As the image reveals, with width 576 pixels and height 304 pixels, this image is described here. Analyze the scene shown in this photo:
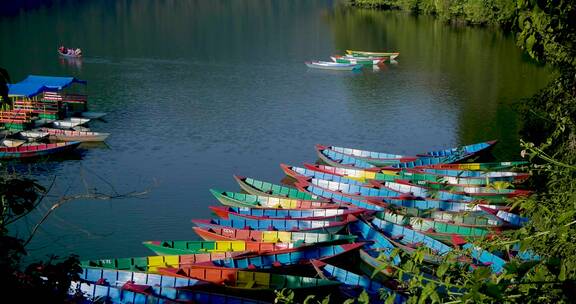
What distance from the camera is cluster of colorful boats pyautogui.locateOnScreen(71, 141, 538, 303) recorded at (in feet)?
41.3

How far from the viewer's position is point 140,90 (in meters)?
34.1

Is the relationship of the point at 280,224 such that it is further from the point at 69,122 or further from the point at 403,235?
the point at 69,122

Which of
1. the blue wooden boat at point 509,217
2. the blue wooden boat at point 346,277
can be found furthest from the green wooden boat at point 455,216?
the blue wooden boat at point 346,277

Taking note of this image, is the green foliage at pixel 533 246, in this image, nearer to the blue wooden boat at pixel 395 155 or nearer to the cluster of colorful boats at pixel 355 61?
the blue wooden boat at pixel 395 155

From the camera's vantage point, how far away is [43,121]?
2589 cm

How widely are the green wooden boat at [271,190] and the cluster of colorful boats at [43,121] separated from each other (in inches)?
271

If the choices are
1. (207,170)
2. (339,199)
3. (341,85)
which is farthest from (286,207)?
(341,85)

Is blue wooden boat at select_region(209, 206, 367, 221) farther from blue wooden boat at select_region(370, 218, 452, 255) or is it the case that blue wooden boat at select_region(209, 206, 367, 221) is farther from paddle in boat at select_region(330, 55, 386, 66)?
paddle in boat at select_region(330, 55, 386, 66)

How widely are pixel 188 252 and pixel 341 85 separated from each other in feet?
80.1

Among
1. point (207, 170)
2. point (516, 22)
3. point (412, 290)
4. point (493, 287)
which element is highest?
point (516, 22)

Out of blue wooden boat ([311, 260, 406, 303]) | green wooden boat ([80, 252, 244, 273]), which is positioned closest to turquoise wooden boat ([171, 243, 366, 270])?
green wooden boat ([80, 252, 244, 273])

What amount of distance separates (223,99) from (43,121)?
369 inches

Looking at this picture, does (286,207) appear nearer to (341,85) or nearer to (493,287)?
(493,287)

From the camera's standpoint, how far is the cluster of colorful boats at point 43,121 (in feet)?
73.7
